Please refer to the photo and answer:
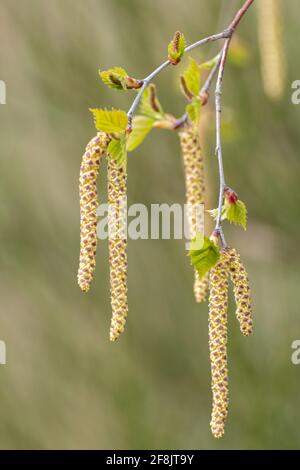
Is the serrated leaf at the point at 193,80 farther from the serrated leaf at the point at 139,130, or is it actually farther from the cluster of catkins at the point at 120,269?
the cluster of catkins at the point at 120,269

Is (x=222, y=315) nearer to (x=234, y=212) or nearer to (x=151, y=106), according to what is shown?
(x=234, y=212)

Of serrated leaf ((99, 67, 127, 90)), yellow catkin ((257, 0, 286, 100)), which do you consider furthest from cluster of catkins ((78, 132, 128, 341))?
yellow catkin ((257, 0, 286, 100))

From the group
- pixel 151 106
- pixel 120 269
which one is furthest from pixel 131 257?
pixel 120 269

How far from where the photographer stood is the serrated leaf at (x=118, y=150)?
4.65 feet

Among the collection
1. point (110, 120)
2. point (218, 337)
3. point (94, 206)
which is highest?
point (110, 120)

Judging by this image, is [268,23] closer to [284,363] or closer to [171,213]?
[171,213]

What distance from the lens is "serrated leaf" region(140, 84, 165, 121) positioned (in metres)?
1.88

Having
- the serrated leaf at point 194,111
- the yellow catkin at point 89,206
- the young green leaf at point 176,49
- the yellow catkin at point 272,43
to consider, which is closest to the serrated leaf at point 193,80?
the serrated leaf at point 194,111

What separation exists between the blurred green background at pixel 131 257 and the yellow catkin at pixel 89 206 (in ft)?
6.42

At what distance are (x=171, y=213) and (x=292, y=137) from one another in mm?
617

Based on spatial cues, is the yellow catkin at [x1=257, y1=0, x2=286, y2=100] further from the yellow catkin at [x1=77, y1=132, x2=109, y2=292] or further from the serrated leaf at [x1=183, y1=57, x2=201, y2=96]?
the yellow catkin at [x1=77, y1=132, x2=109, y2=292]

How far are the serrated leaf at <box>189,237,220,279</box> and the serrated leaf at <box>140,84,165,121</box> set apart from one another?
0.55 m

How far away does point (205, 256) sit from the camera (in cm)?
142

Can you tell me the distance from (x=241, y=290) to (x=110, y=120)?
1.16 feet
